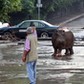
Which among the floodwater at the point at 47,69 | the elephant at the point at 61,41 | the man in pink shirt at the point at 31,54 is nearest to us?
the man in pink shirt at the point at 31,54

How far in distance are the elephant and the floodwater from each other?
1.29 feet

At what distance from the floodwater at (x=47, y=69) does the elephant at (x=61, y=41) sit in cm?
39

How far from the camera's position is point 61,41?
2158 cm

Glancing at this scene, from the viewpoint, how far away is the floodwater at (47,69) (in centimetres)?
1412

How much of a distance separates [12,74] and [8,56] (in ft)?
19.7

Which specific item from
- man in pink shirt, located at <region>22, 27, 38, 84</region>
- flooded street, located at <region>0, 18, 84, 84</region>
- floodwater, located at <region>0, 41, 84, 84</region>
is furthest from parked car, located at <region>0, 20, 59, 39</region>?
man in pink shirt, located at <region>22, 27, 38, 84</region>

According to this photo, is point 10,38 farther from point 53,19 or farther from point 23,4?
point 53,19

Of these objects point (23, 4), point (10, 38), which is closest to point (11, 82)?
point (10, 38)

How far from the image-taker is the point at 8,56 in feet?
70.2

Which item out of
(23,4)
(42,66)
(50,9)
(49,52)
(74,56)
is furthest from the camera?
(50,9)

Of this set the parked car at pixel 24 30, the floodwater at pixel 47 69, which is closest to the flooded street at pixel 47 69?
the floodwater at pixel 47 69

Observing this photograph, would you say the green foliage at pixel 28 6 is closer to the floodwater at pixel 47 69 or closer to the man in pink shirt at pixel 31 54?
the floodwater at pixel 47 69

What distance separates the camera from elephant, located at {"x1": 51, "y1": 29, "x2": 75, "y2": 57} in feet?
70.8

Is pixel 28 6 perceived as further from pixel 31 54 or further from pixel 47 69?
pixel 31 54
